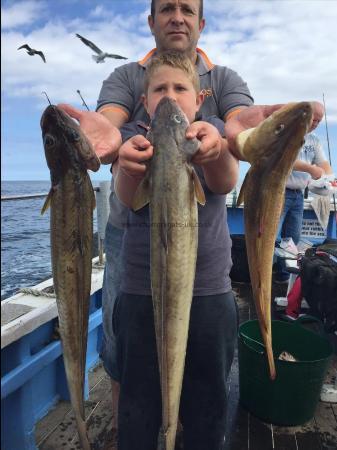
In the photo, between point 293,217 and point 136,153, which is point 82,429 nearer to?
point 136,153

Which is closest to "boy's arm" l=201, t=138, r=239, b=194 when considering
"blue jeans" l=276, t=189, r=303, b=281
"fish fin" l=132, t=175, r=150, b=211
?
"fish fin" l=132, t=175, r=150, b=211

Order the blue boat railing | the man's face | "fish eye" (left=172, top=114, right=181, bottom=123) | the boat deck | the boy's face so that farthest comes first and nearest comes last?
1. the boat deck
2. the blue boat railing
3. the man's face
4. the boy's face
5. "fish eye" (left=172, top=114, right=181, bottom=123)

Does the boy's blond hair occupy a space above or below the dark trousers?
above

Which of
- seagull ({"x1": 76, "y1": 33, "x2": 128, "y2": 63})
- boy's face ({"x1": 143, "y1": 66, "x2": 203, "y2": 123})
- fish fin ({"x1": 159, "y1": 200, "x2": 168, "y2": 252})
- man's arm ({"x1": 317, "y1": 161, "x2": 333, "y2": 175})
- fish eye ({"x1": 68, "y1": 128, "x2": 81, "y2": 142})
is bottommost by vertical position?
fish fin ({"x1": 159, "y1": 200, "x2": 168, "y2": 252})

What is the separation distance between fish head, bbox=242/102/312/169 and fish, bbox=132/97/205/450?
29 centimetres

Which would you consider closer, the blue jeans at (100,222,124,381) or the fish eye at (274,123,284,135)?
the fish eye at (274,123,284,135)

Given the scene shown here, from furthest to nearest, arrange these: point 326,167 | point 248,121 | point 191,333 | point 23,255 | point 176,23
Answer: point 23,255 → point 326,167 → point 176,23 → point 191,333 → point 248,121

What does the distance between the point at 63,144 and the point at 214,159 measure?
29.7 inches

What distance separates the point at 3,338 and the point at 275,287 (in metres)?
6.50

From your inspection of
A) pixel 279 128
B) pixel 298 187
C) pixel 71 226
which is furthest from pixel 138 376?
pixel 298 187

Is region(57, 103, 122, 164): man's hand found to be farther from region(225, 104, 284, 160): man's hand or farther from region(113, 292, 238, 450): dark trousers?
region(113, 292, 238, 450): dark trousers

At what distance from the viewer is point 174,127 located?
6.21 ft

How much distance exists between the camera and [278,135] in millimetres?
1838

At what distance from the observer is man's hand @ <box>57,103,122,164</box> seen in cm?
213
